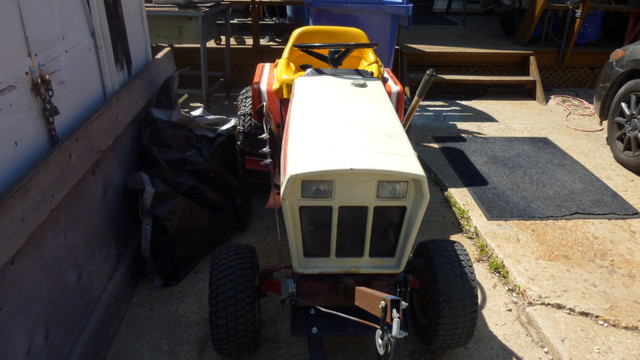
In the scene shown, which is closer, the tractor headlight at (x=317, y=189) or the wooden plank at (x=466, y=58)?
the tractor headlight at (x=317, y=189)

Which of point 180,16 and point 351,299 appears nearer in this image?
point 351,299

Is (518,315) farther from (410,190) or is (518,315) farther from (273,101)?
(273,101)

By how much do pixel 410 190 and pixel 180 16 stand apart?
4001 mm

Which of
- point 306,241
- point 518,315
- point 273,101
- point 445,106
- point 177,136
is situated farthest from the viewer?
point 445,106

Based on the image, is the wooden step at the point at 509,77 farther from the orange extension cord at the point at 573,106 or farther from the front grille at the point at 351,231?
the front grille at the point at 351,231

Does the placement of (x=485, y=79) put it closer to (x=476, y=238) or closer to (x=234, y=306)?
(x=476, y=238)

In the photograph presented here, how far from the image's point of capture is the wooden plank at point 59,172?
71.8 inches

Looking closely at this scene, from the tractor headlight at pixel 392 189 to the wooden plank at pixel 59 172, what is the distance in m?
1.47

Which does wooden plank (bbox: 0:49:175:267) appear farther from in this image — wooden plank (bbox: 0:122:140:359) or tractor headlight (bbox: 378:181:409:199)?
tractor headlight (bbox: 378:181:409:199)

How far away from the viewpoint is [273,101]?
3684mm

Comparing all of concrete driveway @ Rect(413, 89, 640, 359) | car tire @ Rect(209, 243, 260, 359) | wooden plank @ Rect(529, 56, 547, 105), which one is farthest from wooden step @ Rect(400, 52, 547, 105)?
car tire @ Rect(209, 243, 260, 359)

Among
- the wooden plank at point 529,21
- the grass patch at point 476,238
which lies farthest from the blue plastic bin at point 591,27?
the grass patch at point 476,238

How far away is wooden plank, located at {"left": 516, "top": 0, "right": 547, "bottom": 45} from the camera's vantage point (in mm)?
6574

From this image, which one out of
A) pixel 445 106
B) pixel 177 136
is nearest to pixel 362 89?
pixel 177 136
